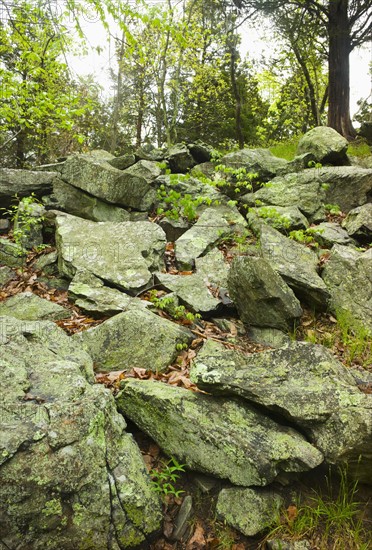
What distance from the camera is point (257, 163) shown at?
32.6 ft

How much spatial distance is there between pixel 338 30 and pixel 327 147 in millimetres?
6908

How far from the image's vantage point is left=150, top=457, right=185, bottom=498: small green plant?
3049 mm

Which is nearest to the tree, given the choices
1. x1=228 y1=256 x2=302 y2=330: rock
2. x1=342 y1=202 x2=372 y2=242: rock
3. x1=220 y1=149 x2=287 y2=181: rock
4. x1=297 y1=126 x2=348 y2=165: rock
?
x1=297 y1=126 x2=348 y2=165: rock

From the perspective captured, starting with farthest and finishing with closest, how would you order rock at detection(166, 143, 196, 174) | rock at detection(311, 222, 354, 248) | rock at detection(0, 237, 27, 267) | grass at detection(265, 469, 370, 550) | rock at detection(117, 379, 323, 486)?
rock at detection(166, 143, 196, 174) < rock at detection(311, 222, 354, 248) < rock at detection(0, 237, 27, 267) < rock at detection(117, 379, 323, 486) < grass at detection(265, 469, 370, 550)

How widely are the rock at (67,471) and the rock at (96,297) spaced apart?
2.28m

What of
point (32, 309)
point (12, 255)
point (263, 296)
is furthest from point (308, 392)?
point (12, 255)

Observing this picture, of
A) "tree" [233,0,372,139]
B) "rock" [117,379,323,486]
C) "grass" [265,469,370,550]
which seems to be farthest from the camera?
"tree" [233,0,372,139]

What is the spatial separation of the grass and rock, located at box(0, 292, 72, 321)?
376 centimetres

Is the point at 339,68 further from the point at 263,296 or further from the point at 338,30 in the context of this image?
the point at 263,296

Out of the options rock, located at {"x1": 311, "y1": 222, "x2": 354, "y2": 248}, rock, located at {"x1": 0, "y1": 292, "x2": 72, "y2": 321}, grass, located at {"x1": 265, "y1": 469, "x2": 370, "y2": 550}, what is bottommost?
grass, located at {"x1": 265, "y1": 469, "x2": 370, "y2": 550}

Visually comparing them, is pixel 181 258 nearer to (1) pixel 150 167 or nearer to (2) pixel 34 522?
(1) pixel 150 167

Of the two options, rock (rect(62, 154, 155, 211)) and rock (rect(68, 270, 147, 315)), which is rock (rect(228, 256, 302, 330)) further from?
rock (rect(62, 154, 155, 211))

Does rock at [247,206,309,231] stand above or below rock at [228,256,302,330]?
above

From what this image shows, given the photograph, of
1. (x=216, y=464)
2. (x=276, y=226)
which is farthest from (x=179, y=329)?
(x=276, y=226)
